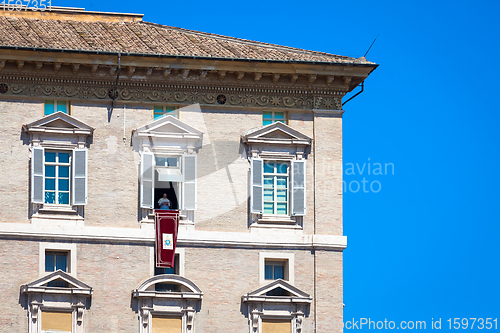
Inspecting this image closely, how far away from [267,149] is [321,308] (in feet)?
19.1

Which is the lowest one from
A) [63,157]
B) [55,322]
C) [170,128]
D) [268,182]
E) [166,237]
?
[55,322]

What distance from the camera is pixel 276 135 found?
139ft

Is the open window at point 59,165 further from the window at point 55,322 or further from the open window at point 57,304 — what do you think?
the window at point 55,322

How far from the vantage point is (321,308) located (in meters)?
41.2

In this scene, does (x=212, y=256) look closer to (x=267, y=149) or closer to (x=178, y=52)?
(x=267, y=149)

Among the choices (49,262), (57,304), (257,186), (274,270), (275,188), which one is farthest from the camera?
(275,188)

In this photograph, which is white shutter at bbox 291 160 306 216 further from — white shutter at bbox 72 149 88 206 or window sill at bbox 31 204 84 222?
window sill at bbox 31 204 84 222

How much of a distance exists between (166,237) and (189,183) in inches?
88.3

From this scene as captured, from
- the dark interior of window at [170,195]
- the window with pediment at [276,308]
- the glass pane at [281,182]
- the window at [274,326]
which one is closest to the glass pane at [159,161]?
the dark interior of window at [170,195]

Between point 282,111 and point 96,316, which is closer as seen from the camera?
point 96,316

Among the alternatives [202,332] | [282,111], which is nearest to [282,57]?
[282,111]

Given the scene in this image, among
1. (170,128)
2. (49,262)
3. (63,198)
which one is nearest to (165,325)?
(49,262)

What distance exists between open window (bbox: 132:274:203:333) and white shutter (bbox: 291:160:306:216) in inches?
180

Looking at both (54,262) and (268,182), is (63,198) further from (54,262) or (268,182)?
(268,182)
